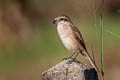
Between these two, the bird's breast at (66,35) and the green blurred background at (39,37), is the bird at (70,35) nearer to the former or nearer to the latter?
the bird's breast at (66,35)

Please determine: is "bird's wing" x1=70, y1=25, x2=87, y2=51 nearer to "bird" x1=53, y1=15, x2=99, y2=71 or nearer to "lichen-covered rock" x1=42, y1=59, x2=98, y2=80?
"bird" x1=53, y1=15, x2=99, y2=71

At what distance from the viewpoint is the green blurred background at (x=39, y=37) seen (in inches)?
621

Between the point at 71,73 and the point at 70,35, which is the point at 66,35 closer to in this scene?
the point at 70,35

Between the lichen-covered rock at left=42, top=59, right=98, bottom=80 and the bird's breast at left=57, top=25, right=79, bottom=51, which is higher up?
the bird's breast at left=57, top=25, right=79, bottom=51

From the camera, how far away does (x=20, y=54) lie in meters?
17.1

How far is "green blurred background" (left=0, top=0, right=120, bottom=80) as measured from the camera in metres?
15.8

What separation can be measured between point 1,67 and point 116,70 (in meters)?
2.62

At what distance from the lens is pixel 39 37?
18.3 metres

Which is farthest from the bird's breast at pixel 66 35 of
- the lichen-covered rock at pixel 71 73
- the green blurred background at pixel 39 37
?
the green blurred background at pixel 39 37

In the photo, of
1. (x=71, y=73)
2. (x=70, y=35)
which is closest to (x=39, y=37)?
(x=70, y=35)

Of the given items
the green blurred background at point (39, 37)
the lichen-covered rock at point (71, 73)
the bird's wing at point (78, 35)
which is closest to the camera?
the lichen-covered rock at point (71, 73)

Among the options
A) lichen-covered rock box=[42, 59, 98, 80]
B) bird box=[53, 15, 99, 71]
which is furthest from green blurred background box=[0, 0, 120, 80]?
lichen-covered rock box=[42, 59, 98, 80]

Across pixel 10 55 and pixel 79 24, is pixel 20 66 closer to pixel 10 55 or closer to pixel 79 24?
pixel 10 55

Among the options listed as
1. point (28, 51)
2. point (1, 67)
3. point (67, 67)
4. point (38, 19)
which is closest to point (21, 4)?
point (38, 19)
